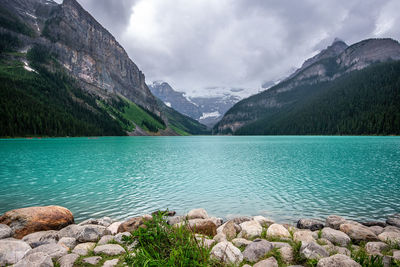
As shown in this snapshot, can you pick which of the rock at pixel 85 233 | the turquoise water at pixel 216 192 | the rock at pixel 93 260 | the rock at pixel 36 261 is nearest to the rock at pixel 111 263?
the rock at pixel 93 260

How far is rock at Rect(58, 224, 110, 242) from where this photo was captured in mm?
9602

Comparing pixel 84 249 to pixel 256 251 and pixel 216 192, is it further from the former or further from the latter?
pixel 216 192

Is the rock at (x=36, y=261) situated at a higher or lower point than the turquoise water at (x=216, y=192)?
higher

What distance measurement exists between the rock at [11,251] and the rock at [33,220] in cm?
410

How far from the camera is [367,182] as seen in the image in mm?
23094

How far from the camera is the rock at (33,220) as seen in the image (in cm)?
1108

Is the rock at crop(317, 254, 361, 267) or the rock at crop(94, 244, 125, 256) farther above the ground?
the rock at crop(317, 254, 361, 267)

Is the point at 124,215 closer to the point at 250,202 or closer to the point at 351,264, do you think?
the point at 250,202

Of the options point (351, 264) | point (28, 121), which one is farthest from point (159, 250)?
point (28, 121)

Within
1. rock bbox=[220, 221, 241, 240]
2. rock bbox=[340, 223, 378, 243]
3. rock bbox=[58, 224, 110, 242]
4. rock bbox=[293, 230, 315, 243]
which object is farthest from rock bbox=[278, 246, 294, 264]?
rock bbox=[58, 224, 110, 242]

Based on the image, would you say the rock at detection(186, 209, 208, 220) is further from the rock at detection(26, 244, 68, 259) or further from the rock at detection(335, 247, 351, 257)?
the rock at detection(335, 247, 351, 257)

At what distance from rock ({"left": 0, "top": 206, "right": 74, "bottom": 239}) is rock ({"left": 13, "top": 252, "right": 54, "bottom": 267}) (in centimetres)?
590

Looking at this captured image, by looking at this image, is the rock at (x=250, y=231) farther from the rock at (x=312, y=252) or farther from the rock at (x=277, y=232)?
the rock at (x=312, y=252)

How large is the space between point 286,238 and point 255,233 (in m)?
1.41
